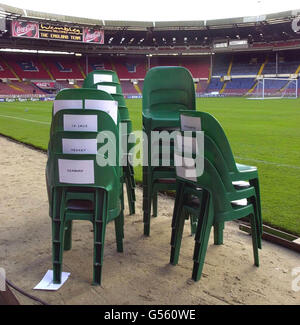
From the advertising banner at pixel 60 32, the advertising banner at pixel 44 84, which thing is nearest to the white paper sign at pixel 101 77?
the advertising banner at pixel 60 32

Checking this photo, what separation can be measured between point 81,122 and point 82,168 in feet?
1.11

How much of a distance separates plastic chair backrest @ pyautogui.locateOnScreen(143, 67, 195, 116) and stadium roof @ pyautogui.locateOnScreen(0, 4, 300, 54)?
1748 inches

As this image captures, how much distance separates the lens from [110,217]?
2822 mm

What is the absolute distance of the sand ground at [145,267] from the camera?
2.53 meters

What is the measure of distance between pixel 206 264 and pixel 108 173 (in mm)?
1163

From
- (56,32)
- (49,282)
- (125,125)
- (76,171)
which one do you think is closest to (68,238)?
(49,282)

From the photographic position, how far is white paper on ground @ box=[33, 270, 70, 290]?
2666mm

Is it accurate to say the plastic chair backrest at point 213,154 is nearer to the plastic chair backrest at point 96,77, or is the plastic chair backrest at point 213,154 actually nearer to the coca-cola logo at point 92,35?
the plastic chair backrest at point 96,77

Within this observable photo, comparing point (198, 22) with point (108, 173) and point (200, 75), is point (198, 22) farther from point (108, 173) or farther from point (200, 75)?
point (108, 173)

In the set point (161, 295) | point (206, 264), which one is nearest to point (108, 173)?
point (161, 295)

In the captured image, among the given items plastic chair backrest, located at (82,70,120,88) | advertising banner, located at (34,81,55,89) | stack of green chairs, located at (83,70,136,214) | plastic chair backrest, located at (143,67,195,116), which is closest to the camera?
plastic chair backrest, located at (143,67,195,116)

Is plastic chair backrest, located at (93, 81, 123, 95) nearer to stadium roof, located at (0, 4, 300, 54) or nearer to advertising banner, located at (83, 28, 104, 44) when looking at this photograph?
stadium roof, located at (0, 4, 300, 54)

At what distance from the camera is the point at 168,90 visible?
12.4 feet

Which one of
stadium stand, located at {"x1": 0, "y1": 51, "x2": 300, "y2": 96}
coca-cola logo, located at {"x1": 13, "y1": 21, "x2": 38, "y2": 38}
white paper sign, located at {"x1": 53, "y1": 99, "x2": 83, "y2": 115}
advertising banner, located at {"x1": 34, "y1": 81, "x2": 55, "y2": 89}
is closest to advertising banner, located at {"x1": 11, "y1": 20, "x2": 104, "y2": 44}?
coca-cola logo, located at {"x1": 13, "y1": 21, "x2": 38, "y2": 38}
